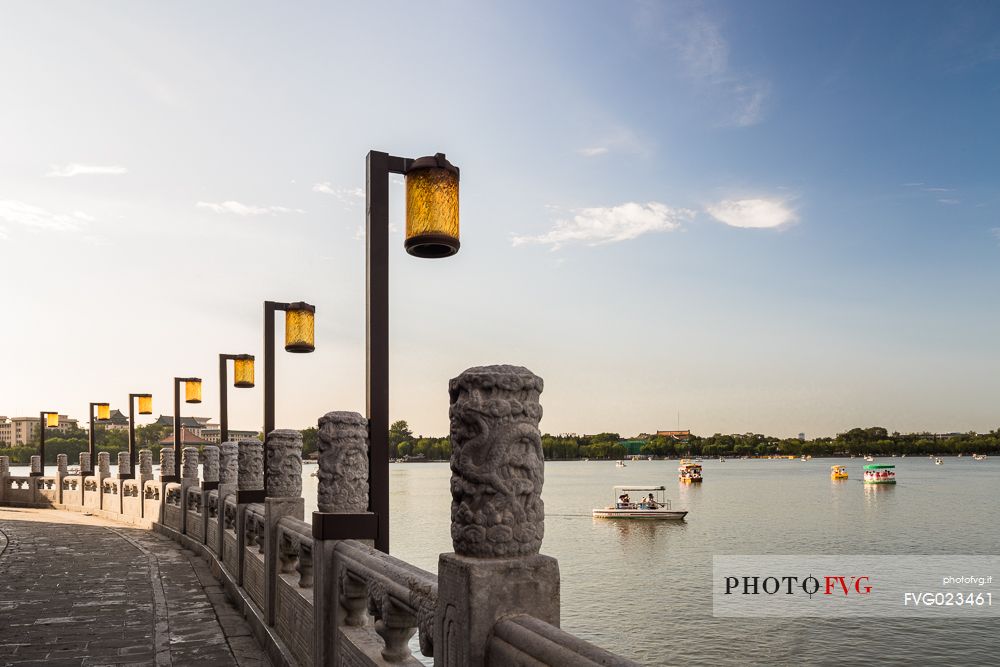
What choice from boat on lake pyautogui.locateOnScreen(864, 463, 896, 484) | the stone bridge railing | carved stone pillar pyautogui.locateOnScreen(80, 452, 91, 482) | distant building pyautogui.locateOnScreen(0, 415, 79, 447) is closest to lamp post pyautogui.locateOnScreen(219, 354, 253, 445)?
the stone bridge railing

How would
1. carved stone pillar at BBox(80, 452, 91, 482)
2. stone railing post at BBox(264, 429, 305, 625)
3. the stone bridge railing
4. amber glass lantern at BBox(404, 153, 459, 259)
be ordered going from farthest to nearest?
1. carved stone pillar at BBox(80, 452, 91, 482)
2. stone railing post at BBox(264, 429, 305, 625)
3. amber glass lantern at BBox(404, 153, 459, 259)
4. the stone bridge railing

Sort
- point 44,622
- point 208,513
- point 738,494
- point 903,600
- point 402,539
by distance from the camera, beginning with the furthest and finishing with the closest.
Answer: point 738,494, point 402,539, point 903,600, point 208,513, point 44,622

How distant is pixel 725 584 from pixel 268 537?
33.4 meters

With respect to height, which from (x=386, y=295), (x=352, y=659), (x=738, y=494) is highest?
(x=386, y=295)

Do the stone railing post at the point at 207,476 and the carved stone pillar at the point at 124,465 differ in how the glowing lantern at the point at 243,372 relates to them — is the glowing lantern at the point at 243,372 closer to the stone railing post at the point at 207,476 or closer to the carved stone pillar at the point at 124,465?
the stone railing post at the point at 207,476

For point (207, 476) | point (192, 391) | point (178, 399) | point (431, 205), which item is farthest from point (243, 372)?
point (431, 205)

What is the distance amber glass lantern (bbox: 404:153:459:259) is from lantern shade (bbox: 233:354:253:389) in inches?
351

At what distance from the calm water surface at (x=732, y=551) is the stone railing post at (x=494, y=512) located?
23.1 metres

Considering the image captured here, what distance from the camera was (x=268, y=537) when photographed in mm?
8391

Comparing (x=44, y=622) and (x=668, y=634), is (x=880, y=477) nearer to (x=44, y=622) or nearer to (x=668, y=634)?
(x=668, y=634)

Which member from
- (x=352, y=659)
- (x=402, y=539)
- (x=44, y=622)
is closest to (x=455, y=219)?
(x=352, y=659)

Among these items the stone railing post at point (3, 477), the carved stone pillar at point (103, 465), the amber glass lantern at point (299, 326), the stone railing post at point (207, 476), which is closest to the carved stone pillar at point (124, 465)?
the carved stone pillar at point (103, 465)

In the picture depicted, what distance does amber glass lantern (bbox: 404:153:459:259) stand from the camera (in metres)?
5.28
